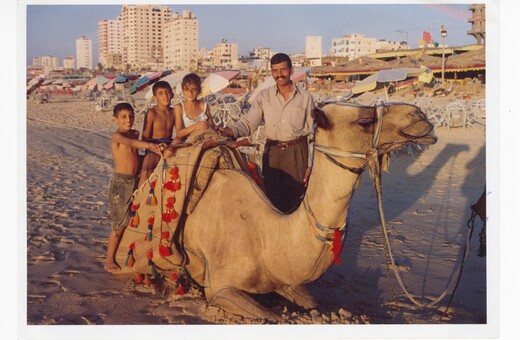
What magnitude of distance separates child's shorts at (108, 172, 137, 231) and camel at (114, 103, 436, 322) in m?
0.76

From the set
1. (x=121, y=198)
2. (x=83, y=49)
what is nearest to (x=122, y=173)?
(x=121, y=198)

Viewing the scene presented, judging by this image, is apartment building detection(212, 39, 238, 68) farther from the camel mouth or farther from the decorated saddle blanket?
the camel mouth

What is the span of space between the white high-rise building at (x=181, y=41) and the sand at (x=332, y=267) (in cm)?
287

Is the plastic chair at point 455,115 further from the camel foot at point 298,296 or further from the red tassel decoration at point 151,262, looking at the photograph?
the red tassel decoration at point 151,262

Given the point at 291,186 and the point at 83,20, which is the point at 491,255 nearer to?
the point at 291,186

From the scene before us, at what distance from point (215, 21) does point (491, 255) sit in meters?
4.03

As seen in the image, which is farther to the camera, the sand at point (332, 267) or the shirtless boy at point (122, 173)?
the shirtless boy at point (122, 173)

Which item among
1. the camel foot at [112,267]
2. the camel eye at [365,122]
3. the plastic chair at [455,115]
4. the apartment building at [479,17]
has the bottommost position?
the camel foot at [112,267]

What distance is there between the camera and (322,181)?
4.00 meters

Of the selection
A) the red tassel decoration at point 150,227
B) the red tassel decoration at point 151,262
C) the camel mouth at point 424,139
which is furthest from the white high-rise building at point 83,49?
the camel mouth at point 424,139

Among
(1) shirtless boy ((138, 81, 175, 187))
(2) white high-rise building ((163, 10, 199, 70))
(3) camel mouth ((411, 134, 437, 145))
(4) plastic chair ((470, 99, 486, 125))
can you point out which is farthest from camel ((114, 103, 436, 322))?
(4) plastic chair ((470, 99, 486, 125))

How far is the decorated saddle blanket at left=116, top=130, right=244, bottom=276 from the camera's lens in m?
4.89

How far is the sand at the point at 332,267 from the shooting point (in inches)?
197

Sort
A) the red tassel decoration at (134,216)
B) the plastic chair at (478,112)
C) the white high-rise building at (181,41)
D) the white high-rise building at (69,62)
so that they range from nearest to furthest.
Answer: the red tassel decoration at (134,216)
the white high-rise building at (181,41)
the white high-rise building at (69,62)
the plastic chair at (478,112)
